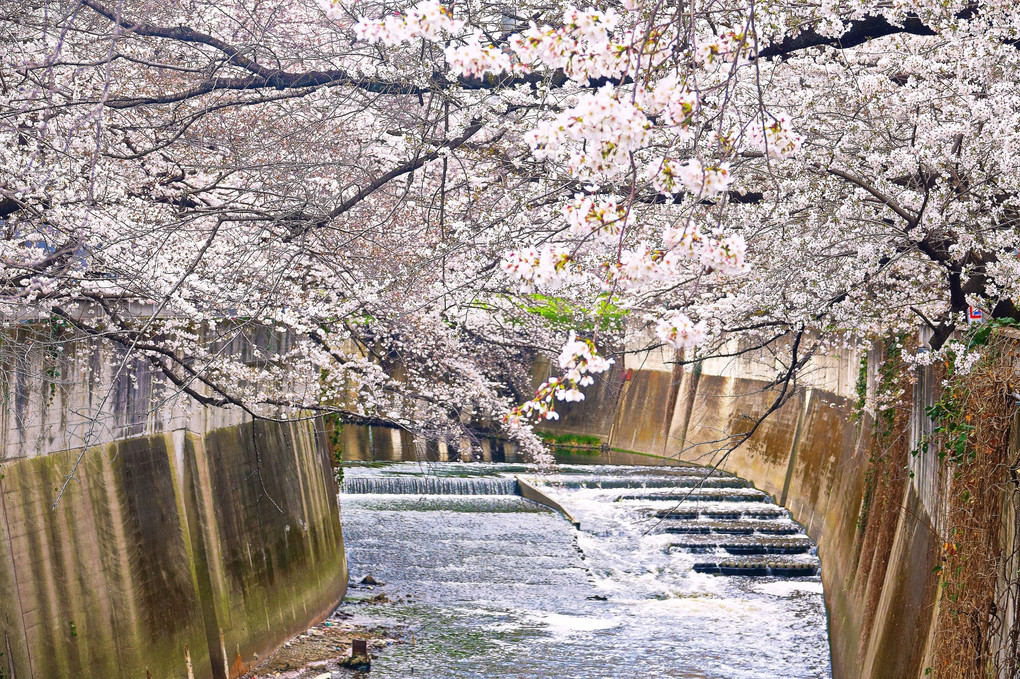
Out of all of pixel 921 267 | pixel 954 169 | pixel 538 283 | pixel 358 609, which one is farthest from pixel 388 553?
pixel 538 283

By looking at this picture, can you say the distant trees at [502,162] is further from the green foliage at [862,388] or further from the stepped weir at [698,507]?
the stepped weir at [698,507]

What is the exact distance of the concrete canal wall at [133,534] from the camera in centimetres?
694

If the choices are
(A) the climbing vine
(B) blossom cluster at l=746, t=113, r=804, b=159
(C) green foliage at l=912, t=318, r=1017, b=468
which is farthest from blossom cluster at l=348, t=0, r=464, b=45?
(C) green foliage at l=912, t=318, r=1017, b=468

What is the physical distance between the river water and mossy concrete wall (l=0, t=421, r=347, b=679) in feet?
5.77

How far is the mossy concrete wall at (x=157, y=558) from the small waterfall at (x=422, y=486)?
26.8 ft

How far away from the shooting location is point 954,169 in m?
6.84

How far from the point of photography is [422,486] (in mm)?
21250

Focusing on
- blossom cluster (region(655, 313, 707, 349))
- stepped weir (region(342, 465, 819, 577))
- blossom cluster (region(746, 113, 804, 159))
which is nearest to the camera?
blossom cluster (region(655, 313, 707, 349))

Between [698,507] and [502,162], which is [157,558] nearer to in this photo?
[502,162]

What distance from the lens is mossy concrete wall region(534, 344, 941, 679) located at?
8.02 meters

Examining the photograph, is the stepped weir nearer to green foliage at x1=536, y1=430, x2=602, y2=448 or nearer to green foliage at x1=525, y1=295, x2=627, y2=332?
green foliage at x1=525, y1=295, x2=627, y2=332

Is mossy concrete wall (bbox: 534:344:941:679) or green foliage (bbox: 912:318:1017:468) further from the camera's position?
mossy concrete wall (bbox: 534:344:941:679)

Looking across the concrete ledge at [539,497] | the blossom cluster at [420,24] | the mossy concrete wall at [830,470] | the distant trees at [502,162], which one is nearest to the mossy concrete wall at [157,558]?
the distant trees at [502,162]

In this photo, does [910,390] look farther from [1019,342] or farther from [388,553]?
[388,553]
